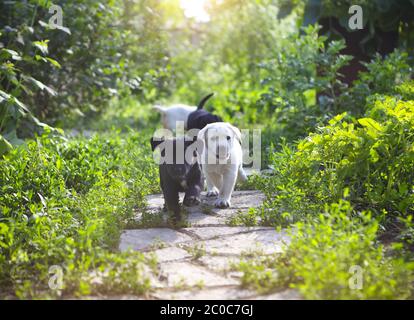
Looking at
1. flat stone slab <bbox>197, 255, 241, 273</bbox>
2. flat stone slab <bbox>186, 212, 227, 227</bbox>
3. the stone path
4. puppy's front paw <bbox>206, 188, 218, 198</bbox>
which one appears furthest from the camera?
puppy's front paw <bbox>206, 188, 218, 198</bbox>

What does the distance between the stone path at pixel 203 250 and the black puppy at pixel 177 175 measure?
19 centimetres

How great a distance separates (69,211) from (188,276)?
1.40 metres

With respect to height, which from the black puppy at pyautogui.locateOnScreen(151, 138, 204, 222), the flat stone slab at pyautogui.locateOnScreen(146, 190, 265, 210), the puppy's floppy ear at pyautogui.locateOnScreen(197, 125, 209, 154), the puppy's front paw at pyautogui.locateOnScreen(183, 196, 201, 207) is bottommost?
the flat stone slab at pyautogui.locateOnScreen(146, 190, 265, 210)

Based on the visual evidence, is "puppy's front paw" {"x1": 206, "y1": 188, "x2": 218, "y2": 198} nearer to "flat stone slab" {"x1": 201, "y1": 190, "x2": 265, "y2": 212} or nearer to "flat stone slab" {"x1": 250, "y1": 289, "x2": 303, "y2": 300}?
"flat stone slab" {"x1": 201, "y1": 190, "x2": 265, "y2": 212}

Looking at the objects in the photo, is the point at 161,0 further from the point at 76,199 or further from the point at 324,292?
the point at 324,292

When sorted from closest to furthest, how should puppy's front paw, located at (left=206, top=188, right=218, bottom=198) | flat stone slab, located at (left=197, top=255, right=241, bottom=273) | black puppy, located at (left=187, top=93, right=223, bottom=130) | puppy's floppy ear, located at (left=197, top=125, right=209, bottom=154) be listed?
flat stone slab, located at (left=197, top=255, right=241, bottom=273) < puppy's floppy ear, located at (left=197, top=125, right=209, bottom=154) < puppy's front paw, located at (left=206, top=188, right=218, bottom=198) < black puppy, located at (left=187, top=93, right=223, bottom=130)

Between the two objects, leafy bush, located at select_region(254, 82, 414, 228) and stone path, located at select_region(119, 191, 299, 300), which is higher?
leafy bush, located at select_region(254, 82, 414, 228)

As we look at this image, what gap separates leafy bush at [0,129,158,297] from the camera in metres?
3.07

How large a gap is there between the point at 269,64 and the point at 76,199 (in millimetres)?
4159

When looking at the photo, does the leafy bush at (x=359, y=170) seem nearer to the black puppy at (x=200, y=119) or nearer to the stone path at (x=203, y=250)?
the stone path at (x=203, y=250)

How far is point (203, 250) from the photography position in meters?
3.55

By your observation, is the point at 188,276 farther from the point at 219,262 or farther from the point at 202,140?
the point at 202,140

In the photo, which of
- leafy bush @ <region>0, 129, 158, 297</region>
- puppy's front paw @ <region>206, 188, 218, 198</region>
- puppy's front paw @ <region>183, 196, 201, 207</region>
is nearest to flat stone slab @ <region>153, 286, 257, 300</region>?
leafy bush @ <region>0, 129, 158, 297</region>
